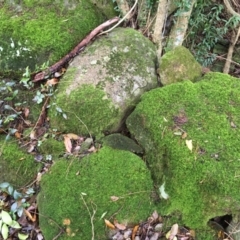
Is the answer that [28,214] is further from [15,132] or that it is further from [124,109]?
[124,109]

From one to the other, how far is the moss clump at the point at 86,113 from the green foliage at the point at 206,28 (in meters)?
1.89

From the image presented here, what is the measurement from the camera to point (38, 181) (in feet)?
10.6

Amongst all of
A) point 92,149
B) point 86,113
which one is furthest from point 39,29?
point 92,149

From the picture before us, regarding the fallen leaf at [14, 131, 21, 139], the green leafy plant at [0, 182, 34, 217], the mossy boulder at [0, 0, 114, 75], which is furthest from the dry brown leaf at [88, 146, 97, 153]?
the mossy boulder at [0, 0, 114, 75]

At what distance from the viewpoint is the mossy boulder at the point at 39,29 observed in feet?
12.9

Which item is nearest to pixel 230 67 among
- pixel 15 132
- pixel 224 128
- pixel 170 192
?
pixel 224 128

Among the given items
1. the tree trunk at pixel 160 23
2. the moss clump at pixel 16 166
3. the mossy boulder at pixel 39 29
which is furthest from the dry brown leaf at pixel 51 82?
the tree trunk at pixel 160 23

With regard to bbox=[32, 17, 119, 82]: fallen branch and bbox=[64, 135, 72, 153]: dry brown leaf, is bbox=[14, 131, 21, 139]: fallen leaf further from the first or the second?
bbox=[32, 17, 119, 82]: fallen branch

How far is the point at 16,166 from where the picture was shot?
332 centimetres

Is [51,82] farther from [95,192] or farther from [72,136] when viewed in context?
[95,192]

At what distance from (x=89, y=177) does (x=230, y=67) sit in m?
3.04

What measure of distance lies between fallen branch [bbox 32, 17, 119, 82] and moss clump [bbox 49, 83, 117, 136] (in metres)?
0.56

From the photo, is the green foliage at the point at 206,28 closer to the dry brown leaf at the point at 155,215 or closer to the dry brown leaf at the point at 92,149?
the dry brown leaf at the point at 92,149

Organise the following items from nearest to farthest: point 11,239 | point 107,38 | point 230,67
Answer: point 11,239
point 107,38
point 230,67
